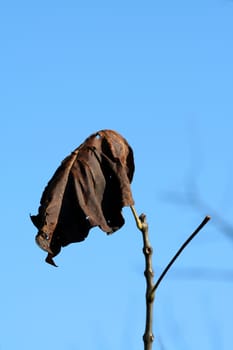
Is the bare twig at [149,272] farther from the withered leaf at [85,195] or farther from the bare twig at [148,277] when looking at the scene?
the withered leaf at [85,195]

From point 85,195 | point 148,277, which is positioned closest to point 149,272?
point 148,277

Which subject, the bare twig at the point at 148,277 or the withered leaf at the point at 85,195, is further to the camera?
the withered leaf at the point at 85,195

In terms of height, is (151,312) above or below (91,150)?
below

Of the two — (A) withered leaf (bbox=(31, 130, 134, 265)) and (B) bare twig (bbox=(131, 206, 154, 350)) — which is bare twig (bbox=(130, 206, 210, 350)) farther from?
(A) withered leaf (bbox=(31, 130, 134, 265))

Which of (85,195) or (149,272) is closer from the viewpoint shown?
(149,272)

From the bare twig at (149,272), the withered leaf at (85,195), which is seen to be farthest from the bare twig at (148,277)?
the withered leaf at (85,195)

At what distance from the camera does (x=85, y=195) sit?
3900 millimetres

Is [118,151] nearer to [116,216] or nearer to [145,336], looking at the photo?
[116,216]

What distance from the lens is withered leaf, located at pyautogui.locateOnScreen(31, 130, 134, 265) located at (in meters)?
3.80

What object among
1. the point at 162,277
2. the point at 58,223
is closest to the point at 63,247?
the point at 58,223

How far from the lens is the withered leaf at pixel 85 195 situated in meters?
3.80

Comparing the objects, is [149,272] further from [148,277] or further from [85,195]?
[85,195]

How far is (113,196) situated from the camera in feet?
12.5

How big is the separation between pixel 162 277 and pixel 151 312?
0.74 ft
